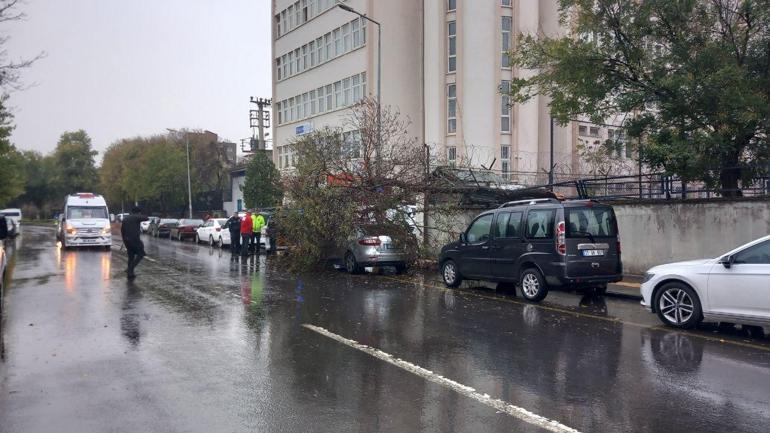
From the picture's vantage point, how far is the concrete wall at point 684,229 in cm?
1366

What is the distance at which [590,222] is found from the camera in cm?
1170

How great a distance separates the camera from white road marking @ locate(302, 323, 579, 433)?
5168 millimetres

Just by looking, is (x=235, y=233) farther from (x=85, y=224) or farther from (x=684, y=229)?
(x=684, y=229)

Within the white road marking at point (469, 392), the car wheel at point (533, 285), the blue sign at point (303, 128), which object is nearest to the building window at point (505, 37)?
the blue sign at point (303, 128)

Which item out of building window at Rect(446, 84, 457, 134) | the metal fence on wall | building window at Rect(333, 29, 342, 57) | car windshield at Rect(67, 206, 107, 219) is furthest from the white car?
building window at Rect(333, 29, 342, 57)

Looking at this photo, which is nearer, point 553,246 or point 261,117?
point 553,246

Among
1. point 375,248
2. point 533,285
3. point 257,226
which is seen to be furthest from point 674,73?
point 257,226

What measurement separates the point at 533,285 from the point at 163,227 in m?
35.0

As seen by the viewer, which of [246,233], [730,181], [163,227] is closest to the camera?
[730,181]

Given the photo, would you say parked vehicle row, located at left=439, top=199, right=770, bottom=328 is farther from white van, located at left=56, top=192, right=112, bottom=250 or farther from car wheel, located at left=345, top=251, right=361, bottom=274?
white van, located at left=56, top=192, right=112, bottom=250

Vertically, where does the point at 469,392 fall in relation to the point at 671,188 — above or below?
below

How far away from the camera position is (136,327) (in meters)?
9.47

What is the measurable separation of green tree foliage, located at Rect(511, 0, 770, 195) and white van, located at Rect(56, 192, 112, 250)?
65.6 feet

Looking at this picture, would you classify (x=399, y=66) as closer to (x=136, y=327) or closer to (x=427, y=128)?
(x=427, y=128)
